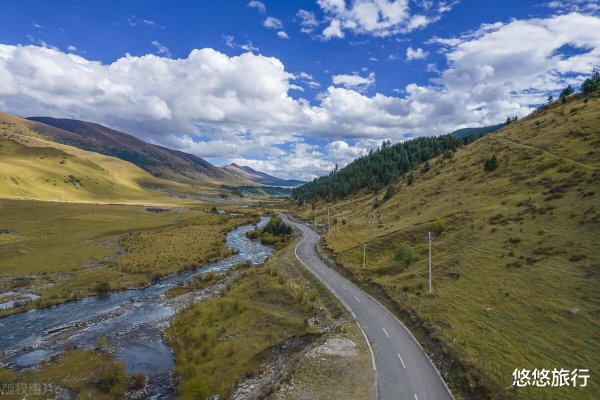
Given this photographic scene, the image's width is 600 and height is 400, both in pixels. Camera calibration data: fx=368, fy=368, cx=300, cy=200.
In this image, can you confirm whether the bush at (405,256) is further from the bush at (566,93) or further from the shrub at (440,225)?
the bush at (566,93)

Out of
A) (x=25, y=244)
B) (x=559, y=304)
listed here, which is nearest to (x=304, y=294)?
(x=559, y=304)

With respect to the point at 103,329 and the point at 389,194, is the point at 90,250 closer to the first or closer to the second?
the point at 103,329

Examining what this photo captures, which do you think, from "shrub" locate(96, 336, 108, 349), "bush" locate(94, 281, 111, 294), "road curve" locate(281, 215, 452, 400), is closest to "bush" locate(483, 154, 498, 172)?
"road curve" locate(281, 215, 452, 400)

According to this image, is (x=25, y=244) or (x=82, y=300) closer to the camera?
(x=82, y=300)

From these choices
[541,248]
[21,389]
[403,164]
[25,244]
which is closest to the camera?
[21,389]

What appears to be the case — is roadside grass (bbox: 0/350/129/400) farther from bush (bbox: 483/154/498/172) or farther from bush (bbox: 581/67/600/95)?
bush (bbox: 581/67/600/95)

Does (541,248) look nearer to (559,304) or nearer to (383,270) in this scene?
(559,304)
